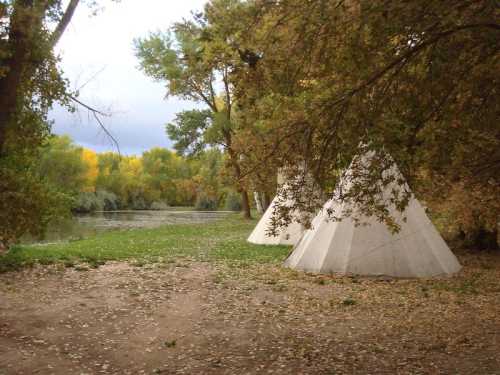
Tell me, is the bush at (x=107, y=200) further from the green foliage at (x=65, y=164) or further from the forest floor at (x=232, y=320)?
the forest floor at (x=232, y=320)

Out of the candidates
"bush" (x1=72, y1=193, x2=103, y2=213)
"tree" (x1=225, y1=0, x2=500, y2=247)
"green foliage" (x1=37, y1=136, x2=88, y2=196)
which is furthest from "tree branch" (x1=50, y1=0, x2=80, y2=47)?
"bush" (x1=72, y1=193, x2=103, y2=213)

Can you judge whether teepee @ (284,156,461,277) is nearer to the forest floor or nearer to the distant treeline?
the forest floor

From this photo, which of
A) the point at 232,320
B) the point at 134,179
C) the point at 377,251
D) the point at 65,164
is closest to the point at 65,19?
the point at 232,320

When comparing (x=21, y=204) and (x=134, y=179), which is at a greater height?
(x=134, y=179)

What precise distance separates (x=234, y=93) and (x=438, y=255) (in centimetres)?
879

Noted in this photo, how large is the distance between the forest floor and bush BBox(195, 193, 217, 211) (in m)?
48.1

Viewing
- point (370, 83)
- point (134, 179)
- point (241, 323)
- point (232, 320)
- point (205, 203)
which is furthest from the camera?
point (134, 179)

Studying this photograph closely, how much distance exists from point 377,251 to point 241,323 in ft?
19.4

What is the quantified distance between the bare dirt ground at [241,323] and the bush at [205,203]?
49.8 m

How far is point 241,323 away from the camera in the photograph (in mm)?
8750

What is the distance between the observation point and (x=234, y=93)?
7.57 metres

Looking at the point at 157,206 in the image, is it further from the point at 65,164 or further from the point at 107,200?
the point at 65,164

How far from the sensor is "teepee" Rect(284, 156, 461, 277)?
13.3 m

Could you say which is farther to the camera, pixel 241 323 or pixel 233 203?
pixel 233 203
